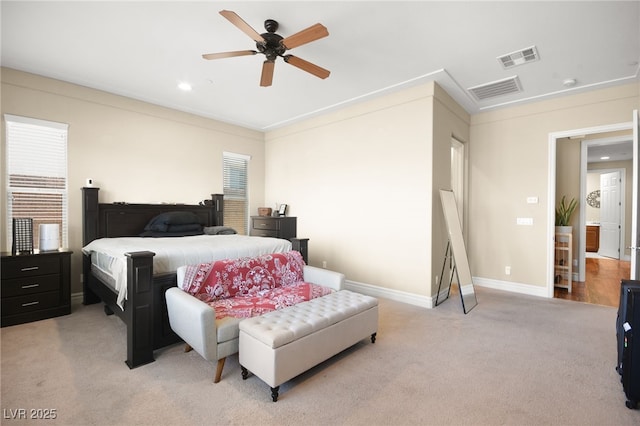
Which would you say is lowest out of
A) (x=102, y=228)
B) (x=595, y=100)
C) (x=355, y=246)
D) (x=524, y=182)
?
(x=355, y=246)

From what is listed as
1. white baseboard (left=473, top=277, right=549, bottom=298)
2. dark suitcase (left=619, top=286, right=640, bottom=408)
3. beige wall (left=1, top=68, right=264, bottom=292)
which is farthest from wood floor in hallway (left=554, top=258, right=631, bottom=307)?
beige wall (left=1, top=68, right=264, bottom=292)

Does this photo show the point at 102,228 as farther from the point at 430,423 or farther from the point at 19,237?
the point at 430,423

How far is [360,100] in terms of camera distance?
446cm

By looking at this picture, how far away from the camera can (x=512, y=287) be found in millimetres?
4625

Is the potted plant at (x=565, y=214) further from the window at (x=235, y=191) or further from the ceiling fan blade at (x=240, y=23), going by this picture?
the window at (x=235, y=191)

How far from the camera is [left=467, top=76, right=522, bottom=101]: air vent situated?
3.74 metres

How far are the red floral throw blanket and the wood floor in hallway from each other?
4032 mm

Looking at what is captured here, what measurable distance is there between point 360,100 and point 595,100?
10.5ft

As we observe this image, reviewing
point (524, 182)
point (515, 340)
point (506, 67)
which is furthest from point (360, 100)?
point (515, 340)

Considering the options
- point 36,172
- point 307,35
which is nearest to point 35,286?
point 36,172

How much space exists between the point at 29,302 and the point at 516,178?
6.68m

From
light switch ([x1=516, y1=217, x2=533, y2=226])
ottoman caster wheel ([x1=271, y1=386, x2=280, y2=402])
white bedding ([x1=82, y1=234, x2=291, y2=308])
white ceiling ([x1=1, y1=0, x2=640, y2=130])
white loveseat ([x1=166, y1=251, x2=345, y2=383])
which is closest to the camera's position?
ottoman caster wheel ([x1=271, y1=386, x2=280, y2=402])

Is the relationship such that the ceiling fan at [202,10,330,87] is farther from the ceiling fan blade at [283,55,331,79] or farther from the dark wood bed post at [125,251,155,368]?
the dark wood bed post at [125,251,155,368]

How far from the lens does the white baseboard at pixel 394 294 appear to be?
384 cm
